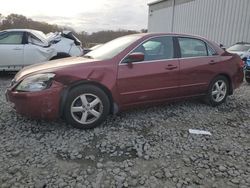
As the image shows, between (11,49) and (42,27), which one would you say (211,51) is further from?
(42,27)

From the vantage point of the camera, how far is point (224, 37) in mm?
17547

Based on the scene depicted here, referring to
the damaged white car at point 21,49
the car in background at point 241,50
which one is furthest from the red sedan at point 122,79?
the car in background at point 241,50

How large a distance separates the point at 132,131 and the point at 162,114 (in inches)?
39.0

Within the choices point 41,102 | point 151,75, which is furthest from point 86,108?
point 151,75

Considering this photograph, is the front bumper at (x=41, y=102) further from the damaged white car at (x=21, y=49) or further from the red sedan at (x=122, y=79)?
the damaged white car at (x=21, y=49)

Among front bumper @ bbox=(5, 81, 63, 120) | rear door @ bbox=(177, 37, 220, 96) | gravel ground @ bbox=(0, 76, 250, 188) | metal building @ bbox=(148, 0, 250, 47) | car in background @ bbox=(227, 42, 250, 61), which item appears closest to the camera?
gravel ground @ bbox=(0, 76, 250, 188)

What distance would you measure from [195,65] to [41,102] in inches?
112

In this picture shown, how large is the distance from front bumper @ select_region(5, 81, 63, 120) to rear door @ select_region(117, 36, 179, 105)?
98cm

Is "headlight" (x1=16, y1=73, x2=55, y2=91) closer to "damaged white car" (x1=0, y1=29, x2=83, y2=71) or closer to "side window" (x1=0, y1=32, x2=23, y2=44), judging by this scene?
"damaged white car" (x1=0, y1=29, x2=83, y2=71)

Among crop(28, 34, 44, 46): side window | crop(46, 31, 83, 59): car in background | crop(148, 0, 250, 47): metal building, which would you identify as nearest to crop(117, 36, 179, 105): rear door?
crop(46, 31, 83, 59): car in background

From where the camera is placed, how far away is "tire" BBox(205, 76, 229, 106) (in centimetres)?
545

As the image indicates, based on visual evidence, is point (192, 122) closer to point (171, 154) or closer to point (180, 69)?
point (180, 69)

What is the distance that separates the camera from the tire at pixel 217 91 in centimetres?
545

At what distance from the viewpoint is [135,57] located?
14.1 feet
